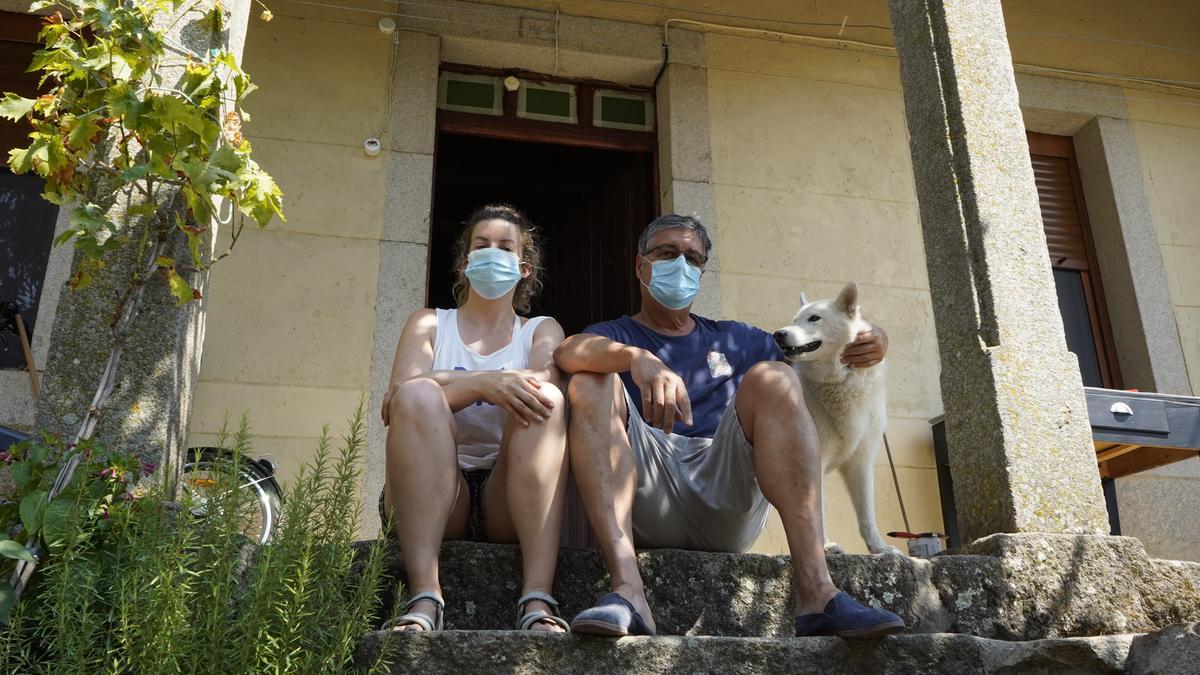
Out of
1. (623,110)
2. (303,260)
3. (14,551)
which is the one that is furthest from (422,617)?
(623,110)

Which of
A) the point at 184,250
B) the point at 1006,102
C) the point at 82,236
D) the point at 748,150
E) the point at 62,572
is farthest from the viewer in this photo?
the point at 748,150

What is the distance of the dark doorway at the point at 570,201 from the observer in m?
6.51

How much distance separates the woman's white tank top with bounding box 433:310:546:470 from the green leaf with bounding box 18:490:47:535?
102 cm

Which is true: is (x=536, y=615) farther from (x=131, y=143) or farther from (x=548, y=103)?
(x=548, y=103)

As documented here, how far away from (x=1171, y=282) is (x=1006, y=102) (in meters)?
3.44

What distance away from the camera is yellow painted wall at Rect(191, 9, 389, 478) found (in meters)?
5.35

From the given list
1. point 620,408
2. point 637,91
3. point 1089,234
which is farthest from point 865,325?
point 1089,234

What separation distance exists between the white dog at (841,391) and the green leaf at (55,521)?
7.52 feet

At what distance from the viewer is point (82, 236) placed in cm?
271

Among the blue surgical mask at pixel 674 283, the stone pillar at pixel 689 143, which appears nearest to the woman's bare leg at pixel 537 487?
the blue surgical mask at pixel 674 283

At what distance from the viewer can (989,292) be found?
345 centimetres

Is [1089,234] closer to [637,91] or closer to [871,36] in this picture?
[871,36]

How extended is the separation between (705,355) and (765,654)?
4.42 feet

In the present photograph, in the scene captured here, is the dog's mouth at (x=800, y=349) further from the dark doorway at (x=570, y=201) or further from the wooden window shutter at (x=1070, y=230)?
the wooden window shutter at (x=1070, y=230)
